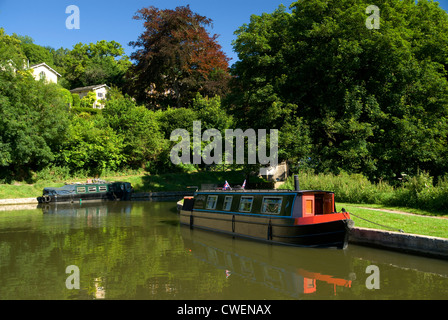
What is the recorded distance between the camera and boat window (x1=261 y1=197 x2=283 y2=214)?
529 inches

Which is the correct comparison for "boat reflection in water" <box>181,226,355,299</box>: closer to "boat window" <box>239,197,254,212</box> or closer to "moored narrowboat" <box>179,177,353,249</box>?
"moored narrowboat" <box>179,177,353,249</box>

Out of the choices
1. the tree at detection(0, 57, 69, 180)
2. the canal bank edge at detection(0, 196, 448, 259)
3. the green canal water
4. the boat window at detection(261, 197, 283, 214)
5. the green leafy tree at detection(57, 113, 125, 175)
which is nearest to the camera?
the green canal water

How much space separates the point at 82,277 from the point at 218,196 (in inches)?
329

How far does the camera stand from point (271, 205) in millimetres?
13789

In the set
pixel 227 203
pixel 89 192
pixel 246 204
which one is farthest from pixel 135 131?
pixel 246 204

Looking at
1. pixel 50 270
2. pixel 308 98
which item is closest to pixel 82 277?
pixel 50 270

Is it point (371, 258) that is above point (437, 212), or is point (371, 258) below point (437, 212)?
below

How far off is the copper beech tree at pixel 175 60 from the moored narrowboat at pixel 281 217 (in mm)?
33430

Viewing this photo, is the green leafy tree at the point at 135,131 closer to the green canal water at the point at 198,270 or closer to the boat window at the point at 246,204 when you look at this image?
the green canal water at the point at 198,270

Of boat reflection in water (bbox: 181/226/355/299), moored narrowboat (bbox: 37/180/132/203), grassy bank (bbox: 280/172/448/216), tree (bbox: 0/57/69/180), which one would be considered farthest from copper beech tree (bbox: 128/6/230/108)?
boat reflection in water (bbox: 181/226/355/299)

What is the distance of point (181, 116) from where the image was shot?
145ft

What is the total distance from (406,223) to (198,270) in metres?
7.90

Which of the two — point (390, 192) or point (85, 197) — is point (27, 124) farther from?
point (390, 192)
